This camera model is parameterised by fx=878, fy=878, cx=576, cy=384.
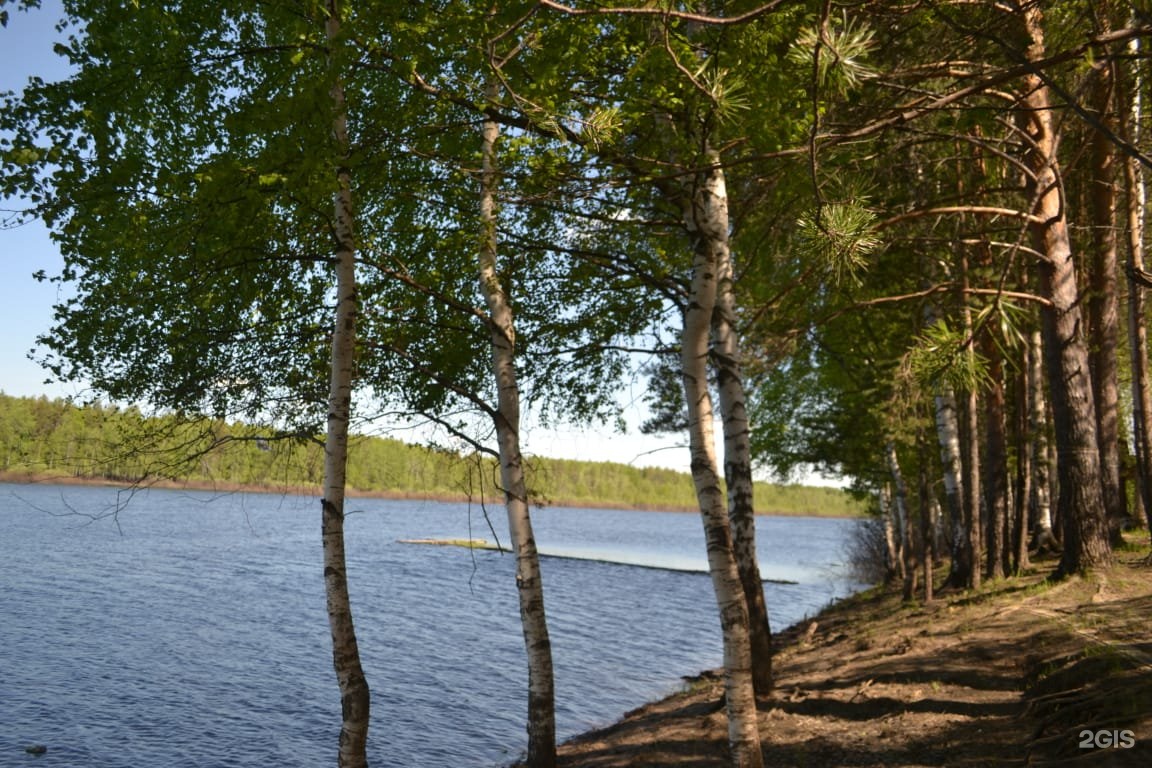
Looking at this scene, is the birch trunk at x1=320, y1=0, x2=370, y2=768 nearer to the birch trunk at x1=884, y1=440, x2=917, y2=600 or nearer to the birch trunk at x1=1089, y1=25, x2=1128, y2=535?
the birch trunk at x1=1089, y1=25, x2=1128, y2=535

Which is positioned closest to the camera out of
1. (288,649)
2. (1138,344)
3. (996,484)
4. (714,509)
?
(714,509)

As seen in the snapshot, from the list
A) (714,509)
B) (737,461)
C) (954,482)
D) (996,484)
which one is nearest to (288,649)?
(737,461)

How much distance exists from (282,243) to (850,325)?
38.1ft

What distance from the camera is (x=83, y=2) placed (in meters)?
9.59

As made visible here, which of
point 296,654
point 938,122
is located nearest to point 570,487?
point 296,654

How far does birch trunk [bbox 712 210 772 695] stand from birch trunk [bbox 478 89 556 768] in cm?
256

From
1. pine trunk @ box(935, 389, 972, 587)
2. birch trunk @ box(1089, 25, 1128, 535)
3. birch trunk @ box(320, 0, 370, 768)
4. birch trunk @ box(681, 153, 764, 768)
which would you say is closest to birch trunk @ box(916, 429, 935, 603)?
pine trunk @ box(935, 389, 972, 587)

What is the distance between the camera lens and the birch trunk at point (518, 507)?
1064 centimetres

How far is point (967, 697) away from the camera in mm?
9055

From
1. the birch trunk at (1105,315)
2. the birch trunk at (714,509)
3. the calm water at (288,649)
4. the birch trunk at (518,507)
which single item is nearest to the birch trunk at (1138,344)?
the birch trunk at (1105,315)

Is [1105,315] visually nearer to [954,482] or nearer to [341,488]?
[954,482]

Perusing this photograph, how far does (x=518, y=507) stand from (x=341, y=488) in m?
2.29

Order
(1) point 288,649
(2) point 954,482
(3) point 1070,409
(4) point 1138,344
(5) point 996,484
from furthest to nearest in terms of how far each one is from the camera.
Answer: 1. (1) point 288,649
2. (2) point 954,482
3. (5) point 996,484
4. (4) point 1138,344
5. (3) point 1070,409

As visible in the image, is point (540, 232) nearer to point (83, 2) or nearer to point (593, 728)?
point (83, 2)
